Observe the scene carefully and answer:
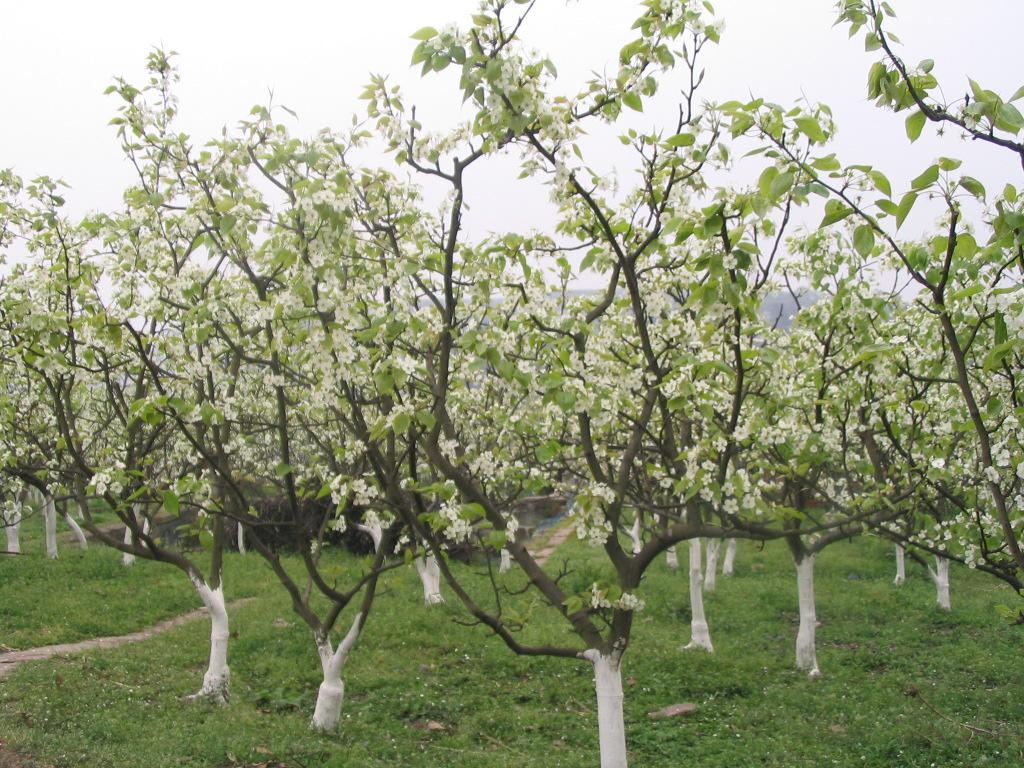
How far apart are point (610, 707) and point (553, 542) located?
22.5 meters

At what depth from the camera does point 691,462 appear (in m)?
6.23

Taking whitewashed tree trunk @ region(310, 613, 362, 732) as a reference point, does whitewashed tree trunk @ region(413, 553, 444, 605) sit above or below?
above

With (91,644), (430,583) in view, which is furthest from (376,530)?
(91,644)

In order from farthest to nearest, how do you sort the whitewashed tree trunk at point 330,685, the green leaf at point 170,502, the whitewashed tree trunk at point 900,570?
the whitewashed tree trunk at point 900,570 → the whitewashed tree trunk at point 330,685 → the green leaf at point 170,502

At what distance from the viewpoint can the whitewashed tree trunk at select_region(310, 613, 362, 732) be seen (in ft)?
30.8

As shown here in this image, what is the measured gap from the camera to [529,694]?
11656mm

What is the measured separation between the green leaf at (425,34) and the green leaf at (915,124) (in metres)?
2.50

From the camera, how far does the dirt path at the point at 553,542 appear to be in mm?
25897

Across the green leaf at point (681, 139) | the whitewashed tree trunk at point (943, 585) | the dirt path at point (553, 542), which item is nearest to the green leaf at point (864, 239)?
the green leaf at point (681, 139)

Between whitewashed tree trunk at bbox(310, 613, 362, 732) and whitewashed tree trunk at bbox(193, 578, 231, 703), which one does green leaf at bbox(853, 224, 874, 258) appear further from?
whitewashed tree trunk at bbox(193, 578, 231, 703)

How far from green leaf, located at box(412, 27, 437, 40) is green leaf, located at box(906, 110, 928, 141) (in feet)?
8.20

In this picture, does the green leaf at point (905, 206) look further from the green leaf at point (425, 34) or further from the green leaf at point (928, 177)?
the green leaf at point (425, 34)

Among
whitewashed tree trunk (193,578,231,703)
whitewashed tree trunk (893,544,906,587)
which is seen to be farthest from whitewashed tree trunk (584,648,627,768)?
whitewashed tree trunk (893,544,906,587)

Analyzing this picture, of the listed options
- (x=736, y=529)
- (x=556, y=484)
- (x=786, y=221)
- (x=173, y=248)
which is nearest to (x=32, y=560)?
(x=173, y=248)
